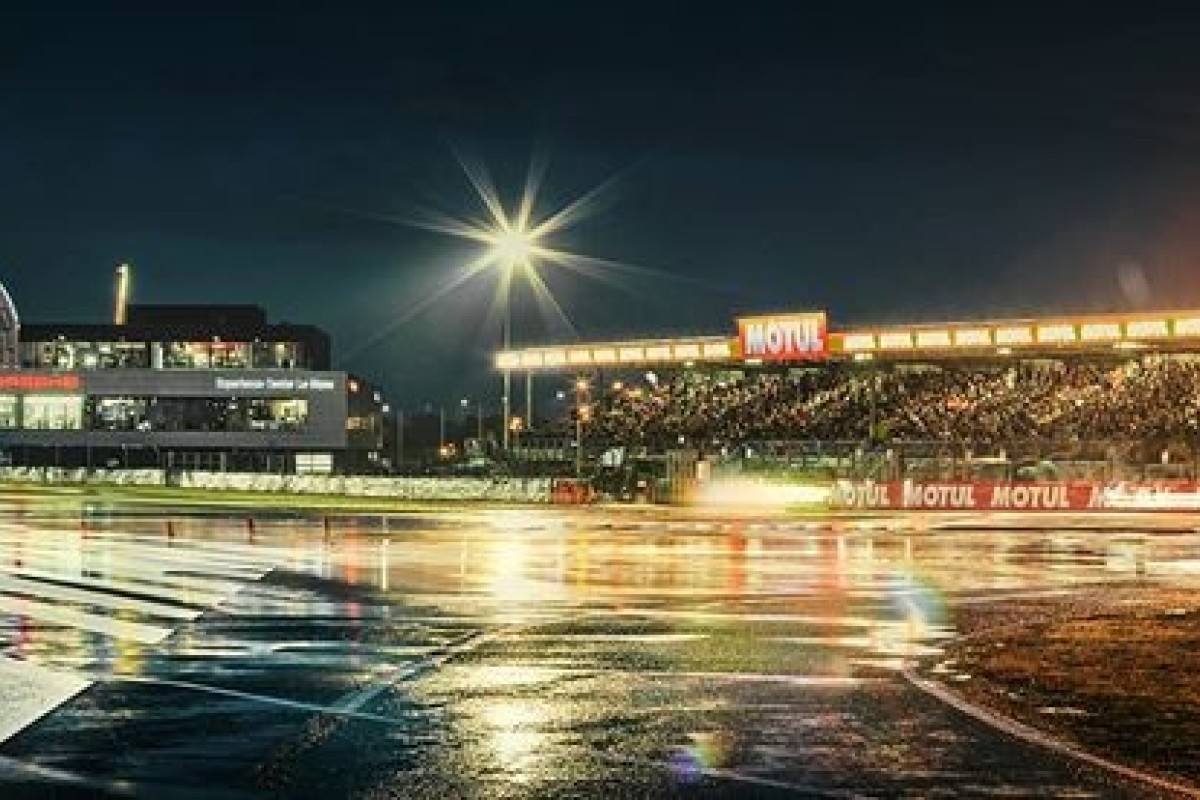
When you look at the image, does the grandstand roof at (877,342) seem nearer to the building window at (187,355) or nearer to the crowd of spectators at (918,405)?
the crowd of spectators at (918,405)

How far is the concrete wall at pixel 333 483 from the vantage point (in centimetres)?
6166

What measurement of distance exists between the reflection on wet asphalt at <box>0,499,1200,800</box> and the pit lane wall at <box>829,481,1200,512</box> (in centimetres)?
2741

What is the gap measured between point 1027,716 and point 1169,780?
7.95 ft

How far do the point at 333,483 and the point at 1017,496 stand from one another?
26928 millimetres

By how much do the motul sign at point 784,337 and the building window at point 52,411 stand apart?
206 ft

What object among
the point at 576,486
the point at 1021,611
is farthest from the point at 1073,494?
the point at 1021,611

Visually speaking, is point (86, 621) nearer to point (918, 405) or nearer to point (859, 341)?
point (859, 341)

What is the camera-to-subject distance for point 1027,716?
38.6ft

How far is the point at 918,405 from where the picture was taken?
86.8 meters

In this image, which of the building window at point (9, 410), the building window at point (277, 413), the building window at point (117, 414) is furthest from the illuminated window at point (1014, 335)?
the building window at point (9, 410)

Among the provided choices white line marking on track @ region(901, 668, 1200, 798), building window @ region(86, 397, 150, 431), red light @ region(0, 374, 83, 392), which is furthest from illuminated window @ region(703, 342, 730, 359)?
red light @ region(0, 374, 83, 392)

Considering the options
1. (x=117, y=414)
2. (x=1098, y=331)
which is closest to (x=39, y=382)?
(x=117, y=414)

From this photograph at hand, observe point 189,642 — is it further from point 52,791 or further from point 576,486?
point 576,486

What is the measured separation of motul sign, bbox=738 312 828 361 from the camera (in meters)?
68.3
